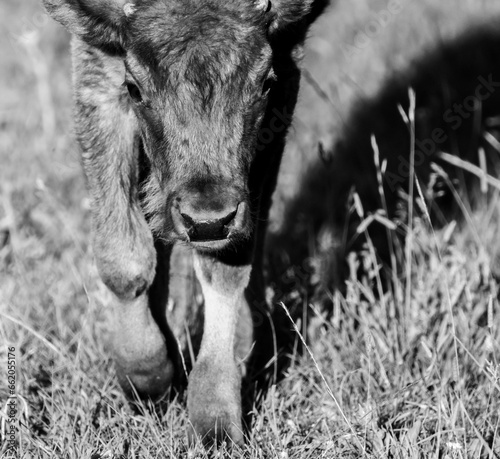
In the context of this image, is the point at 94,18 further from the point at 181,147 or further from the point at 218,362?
the point at 218,362

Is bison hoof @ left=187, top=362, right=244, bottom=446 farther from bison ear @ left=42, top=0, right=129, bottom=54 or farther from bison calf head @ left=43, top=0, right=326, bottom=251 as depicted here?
bison ear @ left=42, top=0, right=129, bottom=54

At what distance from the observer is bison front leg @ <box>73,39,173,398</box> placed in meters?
4.98

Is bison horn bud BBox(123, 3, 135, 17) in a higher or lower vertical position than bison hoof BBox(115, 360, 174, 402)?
higher

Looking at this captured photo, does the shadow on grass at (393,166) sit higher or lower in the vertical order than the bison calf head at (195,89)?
lower

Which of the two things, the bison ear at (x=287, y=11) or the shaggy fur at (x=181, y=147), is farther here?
the bison ear at (x=287, y=11)

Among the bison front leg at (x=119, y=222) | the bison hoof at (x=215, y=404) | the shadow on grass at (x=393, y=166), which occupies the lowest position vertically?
the shadow on grass at (x=393, y=166)

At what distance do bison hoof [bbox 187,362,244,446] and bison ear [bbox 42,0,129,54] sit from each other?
1551mm

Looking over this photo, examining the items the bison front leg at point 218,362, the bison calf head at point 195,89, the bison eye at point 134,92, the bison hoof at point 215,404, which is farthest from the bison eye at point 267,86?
the bison hoof at point 215,404

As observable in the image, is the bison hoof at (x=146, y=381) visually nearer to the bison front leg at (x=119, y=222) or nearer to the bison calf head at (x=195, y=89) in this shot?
the bison front leg at (x=119, y=222)

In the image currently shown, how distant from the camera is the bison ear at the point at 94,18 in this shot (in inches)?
187

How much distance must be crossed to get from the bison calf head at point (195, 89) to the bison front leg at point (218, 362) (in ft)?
1.15

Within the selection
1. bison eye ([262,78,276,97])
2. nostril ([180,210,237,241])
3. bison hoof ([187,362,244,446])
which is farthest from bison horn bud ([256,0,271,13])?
bison hoof ([187,362,244,446])

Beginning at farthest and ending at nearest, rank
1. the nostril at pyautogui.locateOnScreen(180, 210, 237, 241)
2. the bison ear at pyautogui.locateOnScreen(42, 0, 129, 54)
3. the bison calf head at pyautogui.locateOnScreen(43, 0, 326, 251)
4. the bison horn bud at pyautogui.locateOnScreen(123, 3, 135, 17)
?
the bison ear at pyautogui.locateOnScreen(42, 0, 129, 54)
the bison horn bud at pyautogui.locateOnScreen(123, 3, 135, 17)
the bison calf head at pyautogui.locateOnScreen(43, 0, 326, 251)
the nostril at pyautogui.locateOnScreen(180, 210, 237, 241)

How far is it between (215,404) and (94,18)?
182cm
